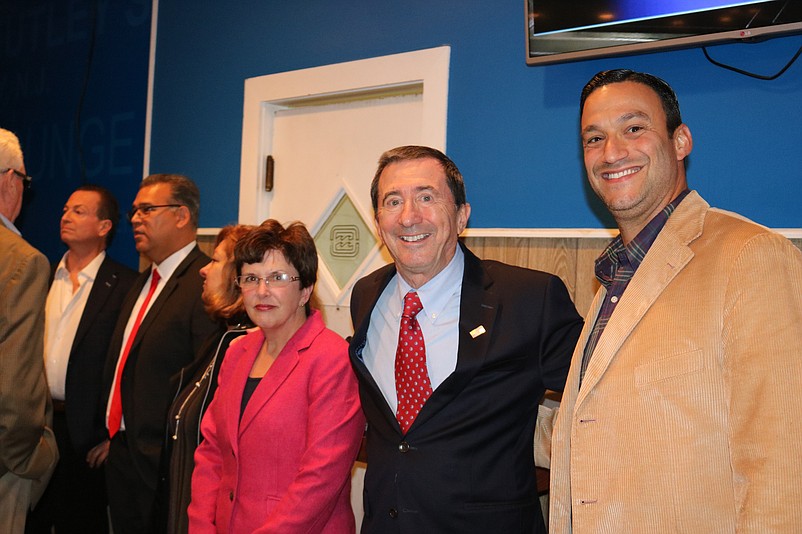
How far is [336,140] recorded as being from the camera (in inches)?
138

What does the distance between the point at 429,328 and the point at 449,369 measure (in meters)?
0.13

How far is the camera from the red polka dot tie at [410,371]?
1.84 m

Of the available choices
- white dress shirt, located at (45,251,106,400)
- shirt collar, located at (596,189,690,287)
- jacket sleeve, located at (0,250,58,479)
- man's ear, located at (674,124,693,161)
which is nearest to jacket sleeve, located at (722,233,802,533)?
shirt collar, located at (596,189,690,287)

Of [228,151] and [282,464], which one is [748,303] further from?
[228,151]

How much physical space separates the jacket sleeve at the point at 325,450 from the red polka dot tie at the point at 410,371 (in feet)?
0.84

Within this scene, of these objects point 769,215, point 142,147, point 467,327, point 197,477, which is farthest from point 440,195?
point 142,147

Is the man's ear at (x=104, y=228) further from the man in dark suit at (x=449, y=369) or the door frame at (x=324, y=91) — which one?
the man in dark suit at (x=449, y=369)

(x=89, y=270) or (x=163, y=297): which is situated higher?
(x=89, y=270)

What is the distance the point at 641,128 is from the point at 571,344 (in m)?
0.57

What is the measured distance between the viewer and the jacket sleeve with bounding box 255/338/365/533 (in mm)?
1985

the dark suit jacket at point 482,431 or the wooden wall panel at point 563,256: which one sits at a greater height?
the wooden wall panel at point 563,256

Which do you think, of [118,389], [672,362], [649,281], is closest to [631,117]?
[649,281]

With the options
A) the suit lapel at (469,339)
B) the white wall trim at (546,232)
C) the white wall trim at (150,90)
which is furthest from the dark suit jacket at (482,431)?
the white wall trim at (150,90)

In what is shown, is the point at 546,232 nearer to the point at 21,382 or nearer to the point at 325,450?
the point at 325,450
